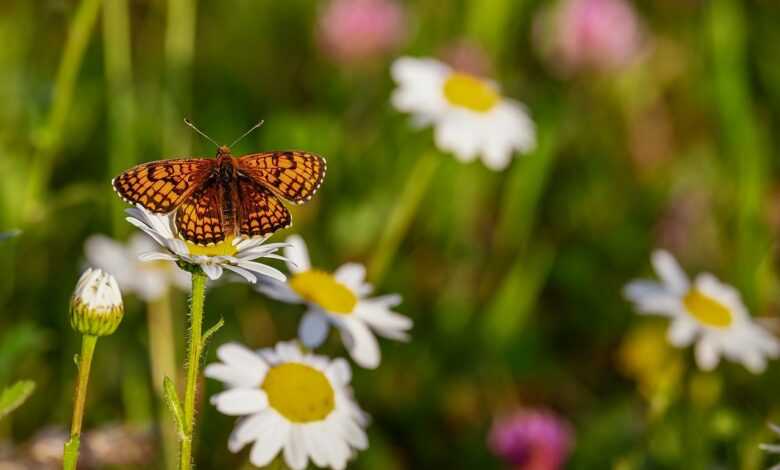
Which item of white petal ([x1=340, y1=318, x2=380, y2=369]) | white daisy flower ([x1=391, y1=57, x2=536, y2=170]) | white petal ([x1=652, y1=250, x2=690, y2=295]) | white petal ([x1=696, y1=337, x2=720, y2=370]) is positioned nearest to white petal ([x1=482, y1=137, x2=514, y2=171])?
white daisy flower ([x1=391, y1=57, x2=536, y2=170])

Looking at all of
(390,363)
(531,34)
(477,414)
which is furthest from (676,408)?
(531,34)

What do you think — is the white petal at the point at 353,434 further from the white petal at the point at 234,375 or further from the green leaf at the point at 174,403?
the green leaf at the point at 174,403

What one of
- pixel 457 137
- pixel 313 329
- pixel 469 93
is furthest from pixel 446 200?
pixel 313 329

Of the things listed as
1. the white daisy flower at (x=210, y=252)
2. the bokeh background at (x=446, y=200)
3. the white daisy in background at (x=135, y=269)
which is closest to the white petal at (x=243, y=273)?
the white daisy flower at (x=210, y=252)

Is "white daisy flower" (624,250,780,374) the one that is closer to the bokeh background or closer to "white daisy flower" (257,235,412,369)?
the bokeh background

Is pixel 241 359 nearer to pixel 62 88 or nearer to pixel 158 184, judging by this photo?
pixel 158 184

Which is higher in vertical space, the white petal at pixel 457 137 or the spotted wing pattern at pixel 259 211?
the spotted wing pattern at pixel 259 211
